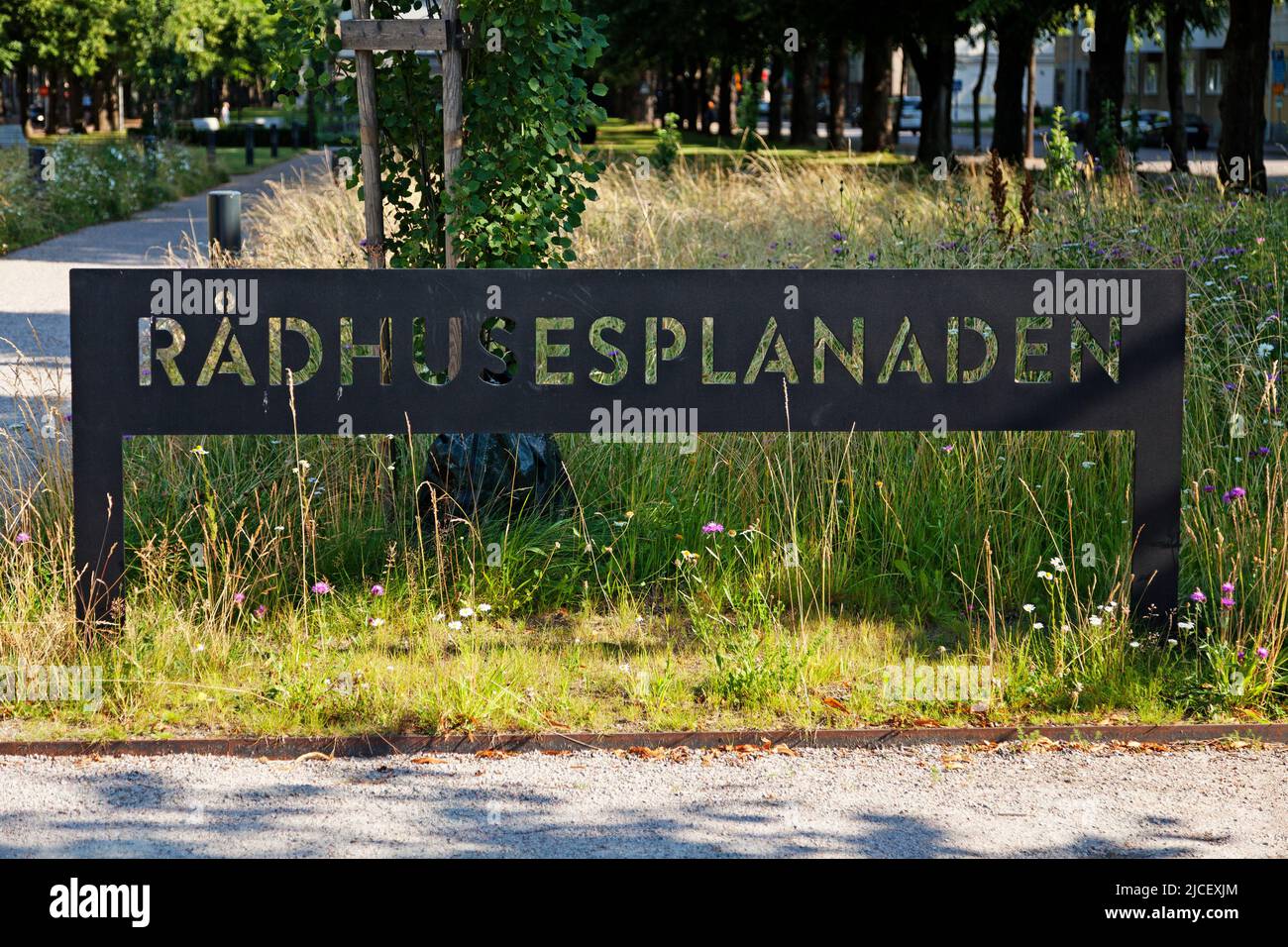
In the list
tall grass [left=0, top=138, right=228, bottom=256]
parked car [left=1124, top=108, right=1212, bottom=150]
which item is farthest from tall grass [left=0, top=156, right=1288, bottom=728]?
parked car [left=1124, top=108, right=1212, bottom=150]

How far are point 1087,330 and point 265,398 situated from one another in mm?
2507

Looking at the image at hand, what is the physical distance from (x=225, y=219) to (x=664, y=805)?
8.58m

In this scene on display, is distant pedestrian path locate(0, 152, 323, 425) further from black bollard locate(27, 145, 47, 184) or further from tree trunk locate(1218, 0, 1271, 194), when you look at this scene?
tree trunk locate(1218, 0, 1271, 194)

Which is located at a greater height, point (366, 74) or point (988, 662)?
point (366, 74)

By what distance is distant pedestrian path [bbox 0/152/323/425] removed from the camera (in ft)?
29.0

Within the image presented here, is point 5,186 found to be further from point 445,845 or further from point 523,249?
point 445,845

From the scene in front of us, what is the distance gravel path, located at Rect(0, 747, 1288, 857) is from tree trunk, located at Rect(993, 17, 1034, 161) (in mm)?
29000

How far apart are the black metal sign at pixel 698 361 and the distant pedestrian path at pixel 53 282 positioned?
5.86 ft

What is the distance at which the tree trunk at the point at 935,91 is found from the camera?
3612 cm

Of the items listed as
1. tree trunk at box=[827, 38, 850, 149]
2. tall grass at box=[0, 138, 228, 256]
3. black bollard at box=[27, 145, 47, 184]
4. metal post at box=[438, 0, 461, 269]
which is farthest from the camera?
tree trunk at box=[827, 38, 850, 149]

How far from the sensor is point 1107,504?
6184 mm

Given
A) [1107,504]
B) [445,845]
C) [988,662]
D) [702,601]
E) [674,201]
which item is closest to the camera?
[445,845]

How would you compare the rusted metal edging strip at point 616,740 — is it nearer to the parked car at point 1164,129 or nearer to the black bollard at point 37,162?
the black bollard at point 37,162

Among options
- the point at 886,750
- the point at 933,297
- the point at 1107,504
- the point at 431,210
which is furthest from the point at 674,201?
the point at 886,750
